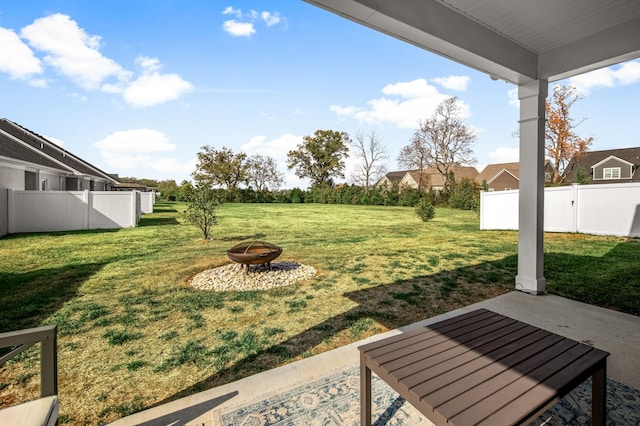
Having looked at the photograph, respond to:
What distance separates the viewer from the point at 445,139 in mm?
30312

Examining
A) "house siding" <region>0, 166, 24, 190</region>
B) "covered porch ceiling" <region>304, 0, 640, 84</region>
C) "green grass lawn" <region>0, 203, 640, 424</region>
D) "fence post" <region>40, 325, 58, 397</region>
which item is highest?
"covered porch ceiling" <region>304, 0, 640, 84</region>

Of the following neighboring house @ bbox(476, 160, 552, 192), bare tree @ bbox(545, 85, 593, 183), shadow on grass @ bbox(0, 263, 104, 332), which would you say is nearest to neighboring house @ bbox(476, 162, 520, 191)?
neighboring house @ bbox(476, 160, 552, 192)

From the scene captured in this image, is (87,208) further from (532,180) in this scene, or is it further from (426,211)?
(426,211)

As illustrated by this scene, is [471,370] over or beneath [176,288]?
over

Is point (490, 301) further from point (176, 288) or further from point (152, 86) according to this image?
point (152, 86)

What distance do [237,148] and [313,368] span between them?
148 feet

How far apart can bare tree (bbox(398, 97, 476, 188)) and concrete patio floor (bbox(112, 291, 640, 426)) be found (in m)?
26.6

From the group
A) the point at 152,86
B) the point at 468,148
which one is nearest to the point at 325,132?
the point at 468,148

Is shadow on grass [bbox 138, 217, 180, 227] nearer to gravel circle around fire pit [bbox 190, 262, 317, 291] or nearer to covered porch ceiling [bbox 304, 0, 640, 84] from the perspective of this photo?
gravel circle around fire pit [bbox 190, 262, 317, 291]

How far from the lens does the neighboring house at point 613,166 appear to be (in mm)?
25884

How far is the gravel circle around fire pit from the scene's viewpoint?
5.15 m

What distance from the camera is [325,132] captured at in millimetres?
46344

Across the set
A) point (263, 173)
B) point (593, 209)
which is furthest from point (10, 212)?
point (263, 173)

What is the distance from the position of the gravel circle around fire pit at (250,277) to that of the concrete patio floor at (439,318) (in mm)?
2636
